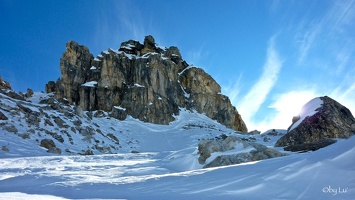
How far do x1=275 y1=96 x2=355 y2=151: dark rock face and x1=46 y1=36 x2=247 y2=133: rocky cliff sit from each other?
43.3 metres

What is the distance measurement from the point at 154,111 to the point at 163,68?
55.6 ft

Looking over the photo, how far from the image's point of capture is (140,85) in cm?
6562

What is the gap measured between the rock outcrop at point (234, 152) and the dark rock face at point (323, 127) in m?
5.15

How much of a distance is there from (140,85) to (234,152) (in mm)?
57466

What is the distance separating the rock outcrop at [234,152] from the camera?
9.15 m

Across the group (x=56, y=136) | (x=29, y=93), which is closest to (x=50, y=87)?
(x=29, y=93)

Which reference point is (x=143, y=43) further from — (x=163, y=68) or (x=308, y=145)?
(x=308, y=145)

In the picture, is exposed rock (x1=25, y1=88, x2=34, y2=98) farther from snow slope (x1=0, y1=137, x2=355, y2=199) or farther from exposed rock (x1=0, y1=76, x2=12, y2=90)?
snow slope (x1=0, y1=137, x2=355, y2=199)

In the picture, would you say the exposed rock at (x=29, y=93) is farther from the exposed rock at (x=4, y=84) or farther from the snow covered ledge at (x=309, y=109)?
the snow covered ledge at (x=309, y=109)

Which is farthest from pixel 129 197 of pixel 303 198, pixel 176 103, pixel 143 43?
pixel 143 43

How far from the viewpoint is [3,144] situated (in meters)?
14.1

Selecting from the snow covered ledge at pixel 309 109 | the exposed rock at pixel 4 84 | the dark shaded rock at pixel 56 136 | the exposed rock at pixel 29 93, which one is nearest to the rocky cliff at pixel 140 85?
the exposed rock at pixel 29 93

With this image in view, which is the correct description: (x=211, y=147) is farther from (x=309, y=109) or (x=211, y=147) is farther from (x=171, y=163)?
(x=309, y=109)

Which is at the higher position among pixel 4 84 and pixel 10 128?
pixel 4 84
